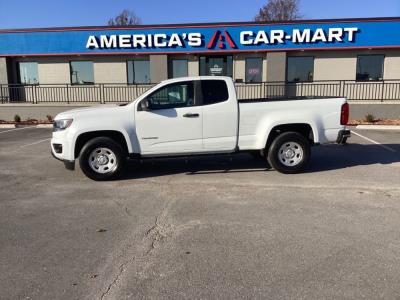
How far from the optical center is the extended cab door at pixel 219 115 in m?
7.73

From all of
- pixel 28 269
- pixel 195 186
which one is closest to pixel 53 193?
pixel 195 186

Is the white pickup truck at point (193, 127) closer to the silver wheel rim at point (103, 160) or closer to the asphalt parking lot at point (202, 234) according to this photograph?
the silver wheel rim at point (103, 160)

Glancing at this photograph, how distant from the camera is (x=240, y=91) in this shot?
20.4 metres

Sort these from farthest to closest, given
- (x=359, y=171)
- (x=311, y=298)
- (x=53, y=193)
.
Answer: (x=359, y=171) → (x=53, y=193) → (x=311, y=298)

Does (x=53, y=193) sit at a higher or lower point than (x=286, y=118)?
lower

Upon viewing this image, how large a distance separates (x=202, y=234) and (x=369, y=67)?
17934 mm

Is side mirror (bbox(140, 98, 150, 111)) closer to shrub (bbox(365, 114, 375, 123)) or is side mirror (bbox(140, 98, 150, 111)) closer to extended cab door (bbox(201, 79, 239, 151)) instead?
extended cab door (bbox(201, 79, 239, 151))

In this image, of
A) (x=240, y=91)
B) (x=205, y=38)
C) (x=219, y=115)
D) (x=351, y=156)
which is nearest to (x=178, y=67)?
(x=205, y=38)

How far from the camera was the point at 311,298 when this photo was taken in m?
3.37

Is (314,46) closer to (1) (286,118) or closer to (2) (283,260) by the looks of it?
(1) (286,118)

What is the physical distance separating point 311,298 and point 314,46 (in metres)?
17.7

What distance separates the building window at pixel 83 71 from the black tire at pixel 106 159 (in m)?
15.0

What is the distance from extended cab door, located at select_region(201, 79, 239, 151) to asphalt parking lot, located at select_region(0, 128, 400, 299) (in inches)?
27.4

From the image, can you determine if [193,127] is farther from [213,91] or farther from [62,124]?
[62,124]
